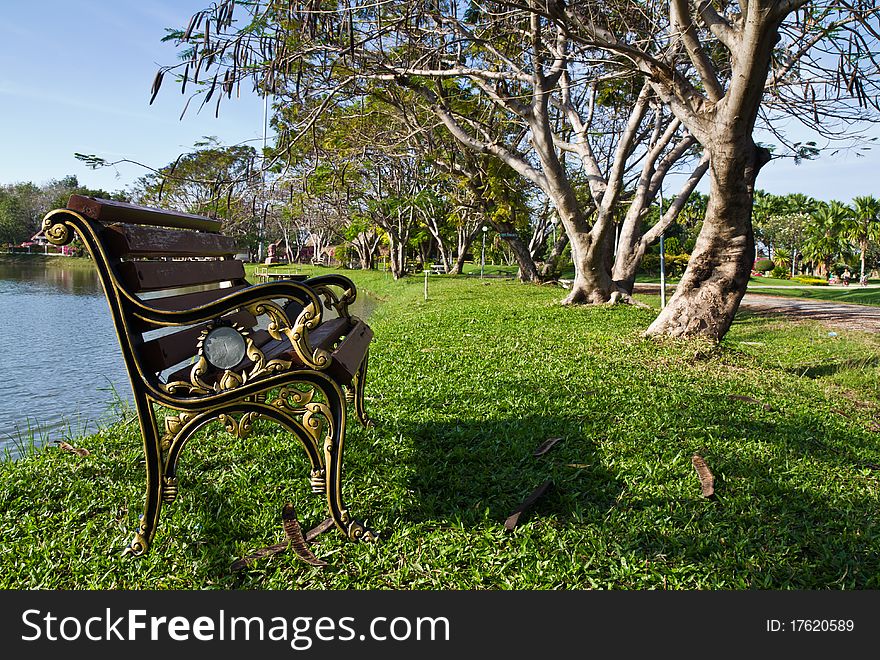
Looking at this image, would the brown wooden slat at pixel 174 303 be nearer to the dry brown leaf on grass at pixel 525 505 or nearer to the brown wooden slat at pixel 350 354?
the brown wooden slat at pixel 350 354

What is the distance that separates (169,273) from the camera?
2.44 meters

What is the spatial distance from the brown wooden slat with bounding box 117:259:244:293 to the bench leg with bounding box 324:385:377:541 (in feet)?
2.60

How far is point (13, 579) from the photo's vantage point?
207 centimetres

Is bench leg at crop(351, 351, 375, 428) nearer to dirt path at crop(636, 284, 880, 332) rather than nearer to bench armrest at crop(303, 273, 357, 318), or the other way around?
bench armrest at crop(303, 273, 357, 318)

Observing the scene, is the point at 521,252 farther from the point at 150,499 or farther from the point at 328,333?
the point at 150,499

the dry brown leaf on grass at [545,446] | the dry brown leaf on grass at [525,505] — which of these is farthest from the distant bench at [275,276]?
the dry brown leaf on grass at [545,446]

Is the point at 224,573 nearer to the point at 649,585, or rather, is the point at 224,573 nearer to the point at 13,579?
the point at 13,579

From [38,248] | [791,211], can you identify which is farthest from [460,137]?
[38,248]

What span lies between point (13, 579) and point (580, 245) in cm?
1126

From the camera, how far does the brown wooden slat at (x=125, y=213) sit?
6.76ft

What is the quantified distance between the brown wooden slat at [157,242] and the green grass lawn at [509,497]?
110cm

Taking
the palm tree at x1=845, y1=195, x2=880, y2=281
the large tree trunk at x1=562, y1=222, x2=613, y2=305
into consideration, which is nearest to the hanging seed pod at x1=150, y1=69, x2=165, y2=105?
the large tree trunk at x1=562, y1=222, x2=613, y2=305

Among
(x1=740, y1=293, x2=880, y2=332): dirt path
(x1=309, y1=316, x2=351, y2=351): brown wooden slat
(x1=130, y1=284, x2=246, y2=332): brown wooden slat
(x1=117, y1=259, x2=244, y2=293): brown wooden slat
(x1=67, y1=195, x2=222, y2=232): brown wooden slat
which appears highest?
(x1=67, y1=195, x2=222, y2=232): brown wooden slat

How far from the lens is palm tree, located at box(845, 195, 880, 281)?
35.9 m
